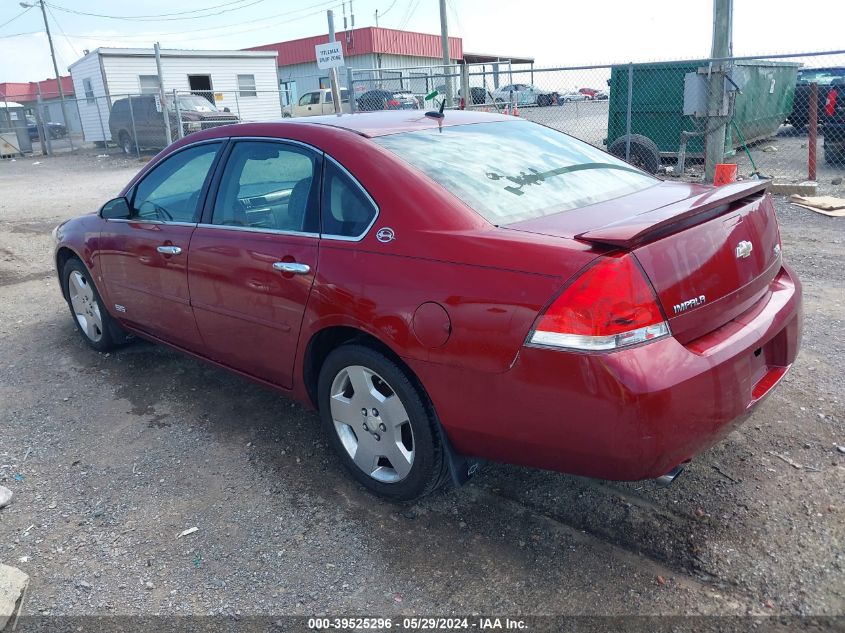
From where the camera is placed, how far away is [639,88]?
12164 millimetres

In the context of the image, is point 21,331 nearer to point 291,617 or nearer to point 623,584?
point 291,617

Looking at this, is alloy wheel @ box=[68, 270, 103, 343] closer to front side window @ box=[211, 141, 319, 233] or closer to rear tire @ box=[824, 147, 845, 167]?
front side window @ box=[211, 141, 319, 233]

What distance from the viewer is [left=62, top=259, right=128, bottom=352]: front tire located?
4.86 m

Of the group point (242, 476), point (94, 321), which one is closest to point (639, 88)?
point (94, 321)

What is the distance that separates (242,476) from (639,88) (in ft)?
36.3

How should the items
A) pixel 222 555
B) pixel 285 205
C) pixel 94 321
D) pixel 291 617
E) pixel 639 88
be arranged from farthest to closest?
pixel 639 88
pixel 94 321
pixel 285 205
pixel 222 555
pixel 291 617

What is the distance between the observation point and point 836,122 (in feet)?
40.5

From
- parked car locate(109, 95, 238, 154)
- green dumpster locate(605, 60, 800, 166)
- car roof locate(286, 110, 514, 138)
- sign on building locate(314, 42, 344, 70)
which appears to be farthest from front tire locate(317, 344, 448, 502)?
parked car locate(109, 95, 238, 154)

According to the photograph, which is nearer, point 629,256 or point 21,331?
point 629,256

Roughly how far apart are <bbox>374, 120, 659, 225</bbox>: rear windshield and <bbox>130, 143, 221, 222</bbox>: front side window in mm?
1257

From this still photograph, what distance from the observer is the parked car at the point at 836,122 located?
12.3 meters

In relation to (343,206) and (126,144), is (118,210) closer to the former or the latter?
(343,206)

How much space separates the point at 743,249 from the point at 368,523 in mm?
1874

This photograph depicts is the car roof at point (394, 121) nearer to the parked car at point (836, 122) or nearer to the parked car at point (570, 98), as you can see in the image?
the parked car at point (570, 98)
